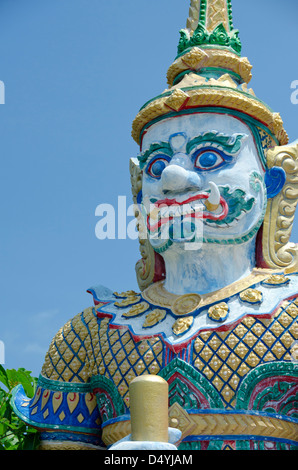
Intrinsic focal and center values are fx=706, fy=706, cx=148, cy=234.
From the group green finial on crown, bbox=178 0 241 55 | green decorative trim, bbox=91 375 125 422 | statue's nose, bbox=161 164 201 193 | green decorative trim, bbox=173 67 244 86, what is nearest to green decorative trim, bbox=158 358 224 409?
green decorative trim, bbox=91 375 125 422

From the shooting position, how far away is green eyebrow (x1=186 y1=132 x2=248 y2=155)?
5922mm

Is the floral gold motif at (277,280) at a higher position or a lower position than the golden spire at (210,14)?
lower

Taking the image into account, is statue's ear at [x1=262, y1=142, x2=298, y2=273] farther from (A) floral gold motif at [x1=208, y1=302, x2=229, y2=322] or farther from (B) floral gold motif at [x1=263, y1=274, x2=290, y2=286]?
(A) floral gold motif at [x1=208, y1=302, x2=229, y2=322]

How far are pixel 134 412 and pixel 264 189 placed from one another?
295 cm

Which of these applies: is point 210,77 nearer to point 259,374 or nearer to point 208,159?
point 208,159

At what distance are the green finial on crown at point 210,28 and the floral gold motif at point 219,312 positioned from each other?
97.6 inches

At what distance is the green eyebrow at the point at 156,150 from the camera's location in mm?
6084

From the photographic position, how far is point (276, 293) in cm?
569

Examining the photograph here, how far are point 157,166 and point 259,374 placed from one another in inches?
78.3

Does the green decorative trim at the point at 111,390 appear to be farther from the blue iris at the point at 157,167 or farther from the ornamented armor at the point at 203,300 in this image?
the blue iris at the point at 157,167

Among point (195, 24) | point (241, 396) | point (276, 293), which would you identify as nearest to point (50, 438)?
point (241, 396)

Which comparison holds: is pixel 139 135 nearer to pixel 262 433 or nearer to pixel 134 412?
pixel 262 433

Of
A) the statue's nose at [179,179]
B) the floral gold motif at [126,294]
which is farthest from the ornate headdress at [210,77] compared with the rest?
the floral gold motif at [126,294]

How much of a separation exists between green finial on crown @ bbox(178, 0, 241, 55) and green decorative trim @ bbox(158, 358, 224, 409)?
2983mm
